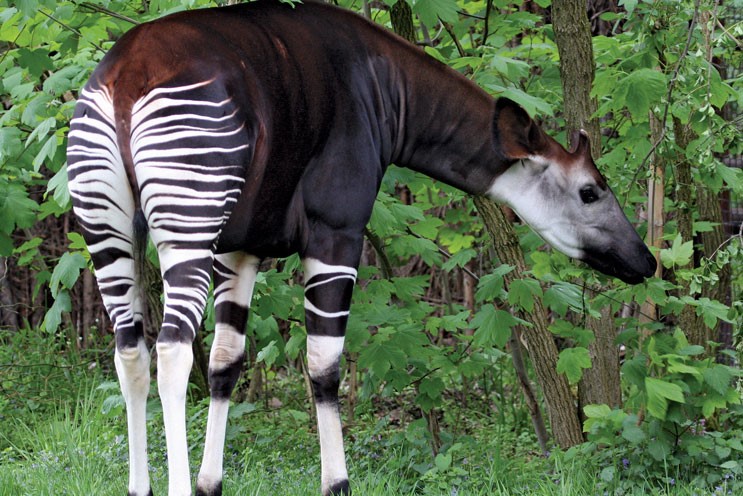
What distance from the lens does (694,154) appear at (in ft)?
12.4

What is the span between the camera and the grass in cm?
385

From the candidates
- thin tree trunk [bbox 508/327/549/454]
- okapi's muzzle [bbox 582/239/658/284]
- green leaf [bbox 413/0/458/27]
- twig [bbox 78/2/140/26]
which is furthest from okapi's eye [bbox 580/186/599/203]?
twig [bbox 78/2/140/26]

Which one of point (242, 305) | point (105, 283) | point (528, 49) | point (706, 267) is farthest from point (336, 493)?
point (528, 49)

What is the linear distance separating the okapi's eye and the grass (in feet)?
3.40

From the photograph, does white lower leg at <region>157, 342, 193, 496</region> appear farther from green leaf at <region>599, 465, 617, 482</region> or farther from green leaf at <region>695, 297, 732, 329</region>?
green leaf at <region>695, 297, 732, 329</region>

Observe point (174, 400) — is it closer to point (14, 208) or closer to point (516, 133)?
point (516, 133)

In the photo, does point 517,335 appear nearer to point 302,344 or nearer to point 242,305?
point 302,344

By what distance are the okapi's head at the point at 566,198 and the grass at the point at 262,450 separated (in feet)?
2.82

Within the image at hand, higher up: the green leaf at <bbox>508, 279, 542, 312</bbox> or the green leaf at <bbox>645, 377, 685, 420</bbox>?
the green leaf at <bbox>508, 279, 542, 312</bbox>

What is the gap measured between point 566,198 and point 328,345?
3.28ft

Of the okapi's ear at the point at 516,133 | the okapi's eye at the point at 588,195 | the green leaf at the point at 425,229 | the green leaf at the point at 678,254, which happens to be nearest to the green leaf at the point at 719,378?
the green leaf at the point at 678,254

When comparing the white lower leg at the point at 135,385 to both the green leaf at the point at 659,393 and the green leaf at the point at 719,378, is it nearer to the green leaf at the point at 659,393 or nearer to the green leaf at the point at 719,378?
the green leaf at the point at 659,393

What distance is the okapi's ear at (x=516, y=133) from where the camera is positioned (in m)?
3.40

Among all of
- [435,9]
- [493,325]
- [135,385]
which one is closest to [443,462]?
[493,325]
